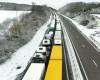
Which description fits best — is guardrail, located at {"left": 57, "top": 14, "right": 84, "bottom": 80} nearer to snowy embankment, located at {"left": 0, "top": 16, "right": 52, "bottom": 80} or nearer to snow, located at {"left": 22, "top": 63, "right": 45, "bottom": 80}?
snow, located at {"left": 22, "top": 63, "right": 45, "bottom": 80}

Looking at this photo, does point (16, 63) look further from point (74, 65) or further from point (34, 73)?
point (34, 73)

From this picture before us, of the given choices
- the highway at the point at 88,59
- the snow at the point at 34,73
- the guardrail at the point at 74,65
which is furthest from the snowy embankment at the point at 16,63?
the highway at the point at 88,59

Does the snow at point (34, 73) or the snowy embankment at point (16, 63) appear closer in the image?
the snow at point (34, 73)

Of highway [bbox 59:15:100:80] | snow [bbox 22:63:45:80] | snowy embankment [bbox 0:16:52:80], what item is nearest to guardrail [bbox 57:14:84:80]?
highway [bbox 59:15:100:80]

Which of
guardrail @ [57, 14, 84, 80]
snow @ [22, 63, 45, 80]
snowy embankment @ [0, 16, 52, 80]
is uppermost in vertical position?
snow @ [22, 63, 45, 80]

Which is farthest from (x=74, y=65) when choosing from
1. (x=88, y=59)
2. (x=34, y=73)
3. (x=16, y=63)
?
(x=16, y=63)

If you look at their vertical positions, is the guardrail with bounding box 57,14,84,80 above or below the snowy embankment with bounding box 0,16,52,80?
above

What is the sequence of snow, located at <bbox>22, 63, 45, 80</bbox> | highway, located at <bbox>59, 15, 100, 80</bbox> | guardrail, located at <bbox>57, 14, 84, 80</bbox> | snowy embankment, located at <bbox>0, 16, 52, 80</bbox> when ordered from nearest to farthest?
snow, located at <bbox>22, 63, 45, 80</bbox>, guardrail, located at <bbox>57, 14, 84, 80</bbox>, highway, located at <bbox>59, 15, 100, 80</bbox>, snowy embankment, located at <bbox>0, 16, 52, 80</bbox>

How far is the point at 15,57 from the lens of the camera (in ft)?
135

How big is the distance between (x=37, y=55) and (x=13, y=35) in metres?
27.5

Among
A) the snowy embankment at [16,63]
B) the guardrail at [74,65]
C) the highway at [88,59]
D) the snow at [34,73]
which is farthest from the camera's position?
the snowy embankment at [16,63]

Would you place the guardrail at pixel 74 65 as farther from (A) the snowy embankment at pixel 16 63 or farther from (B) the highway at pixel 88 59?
(A) the snowy embankment at pixel 16 63

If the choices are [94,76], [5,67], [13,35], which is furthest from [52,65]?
[13,35]

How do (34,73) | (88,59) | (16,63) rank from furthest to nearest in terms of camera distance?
(16,63) < (88,59) < (34,73)
